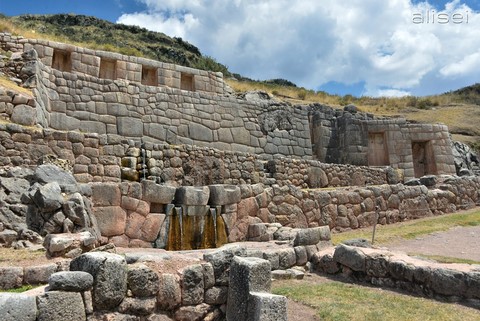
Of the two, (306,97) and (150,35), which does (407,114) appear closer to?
(306,97)

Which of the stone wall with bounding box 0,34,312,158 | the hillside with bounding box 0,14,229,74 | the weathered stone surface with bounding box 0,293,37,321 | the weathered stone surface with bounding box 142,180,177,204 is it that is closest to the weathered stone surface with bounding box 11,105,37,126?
the stone wall with bounding box 0,34,312,158

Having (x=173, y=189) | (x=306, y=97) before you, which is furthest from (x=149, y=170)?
(x=306, y=97)

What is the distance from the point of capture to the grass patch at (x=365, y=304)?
17.5 feet

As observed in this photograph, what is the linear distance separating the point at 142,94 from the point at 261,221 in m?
7.23

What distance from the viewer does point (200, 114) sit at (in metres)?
16.8

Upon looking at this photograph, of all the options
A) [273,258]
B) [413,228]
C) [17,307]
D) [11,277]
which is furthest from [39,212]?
[413,228]

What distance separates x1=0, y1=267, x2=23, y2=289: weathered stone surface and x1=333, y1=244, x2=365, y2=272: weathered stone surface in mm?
5093

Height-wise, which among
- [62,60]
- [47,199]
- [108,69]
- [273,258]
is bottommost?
[273,258]

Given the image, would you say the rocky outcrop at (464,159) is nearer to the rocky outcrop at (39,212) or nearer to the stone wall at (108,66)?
the stone wall at (108,66)

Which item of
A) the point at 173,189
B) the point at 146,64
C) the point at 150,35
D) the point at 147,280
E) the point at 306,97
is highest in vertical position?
the point at 150,35

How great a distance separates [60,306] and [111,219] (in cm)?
489

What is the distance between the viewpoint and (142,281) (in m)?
4.55

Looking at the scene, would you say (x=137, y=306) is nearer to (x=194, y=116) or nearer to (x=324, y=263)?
(x=324, y=263)

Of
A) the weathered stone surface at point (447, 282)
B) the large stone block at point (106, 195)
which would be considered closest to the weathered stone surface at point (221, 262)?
the weathered stone surface at point (447, 282)
